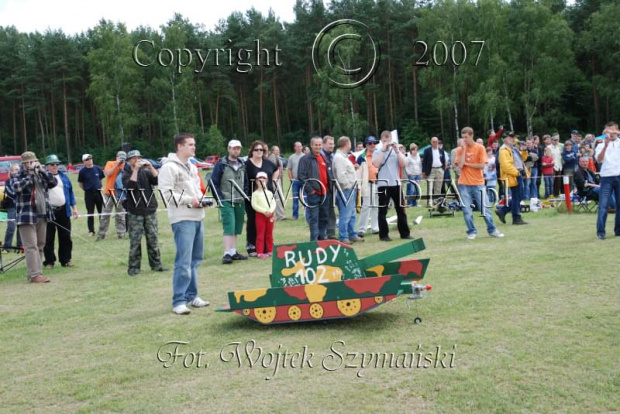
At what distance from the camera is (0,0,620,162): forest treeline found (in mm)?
47906

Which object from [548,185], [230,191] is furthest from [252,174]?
[548,185]

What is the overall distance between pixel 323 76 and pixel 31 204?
45.8 m

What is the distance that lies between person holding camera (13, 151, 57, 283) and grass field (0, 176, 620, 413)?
88cm

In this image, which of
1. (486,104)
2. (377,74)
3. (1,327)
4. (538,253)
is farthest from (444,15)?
(1,327)

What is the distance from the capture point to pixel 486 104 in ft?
155

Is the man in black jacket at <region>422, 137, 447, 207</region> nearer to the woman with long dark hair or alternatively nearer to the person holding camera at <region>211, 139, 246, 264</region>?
the woman with long dark hair

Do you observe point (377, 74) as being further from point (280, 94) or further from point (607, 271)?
point (607, 271)

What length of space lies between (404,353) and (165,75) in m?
58.3

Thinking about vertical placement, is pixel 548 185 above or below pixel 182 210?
below

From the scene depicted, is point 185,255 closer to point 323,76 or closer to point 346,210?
point 346,210

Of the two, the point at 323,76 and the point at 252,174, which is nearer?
the point at 252,174

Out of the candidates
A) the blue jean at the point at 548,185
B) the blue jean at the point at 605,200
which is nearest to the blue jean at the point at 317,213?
the blue jean at the point at 605,200

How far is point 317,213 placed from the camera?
463 inches

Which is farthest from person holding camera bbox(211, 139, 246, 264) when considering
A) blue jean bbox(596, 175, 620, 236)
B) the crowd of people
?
blue jean bbox(596, 175, 620, 236)
